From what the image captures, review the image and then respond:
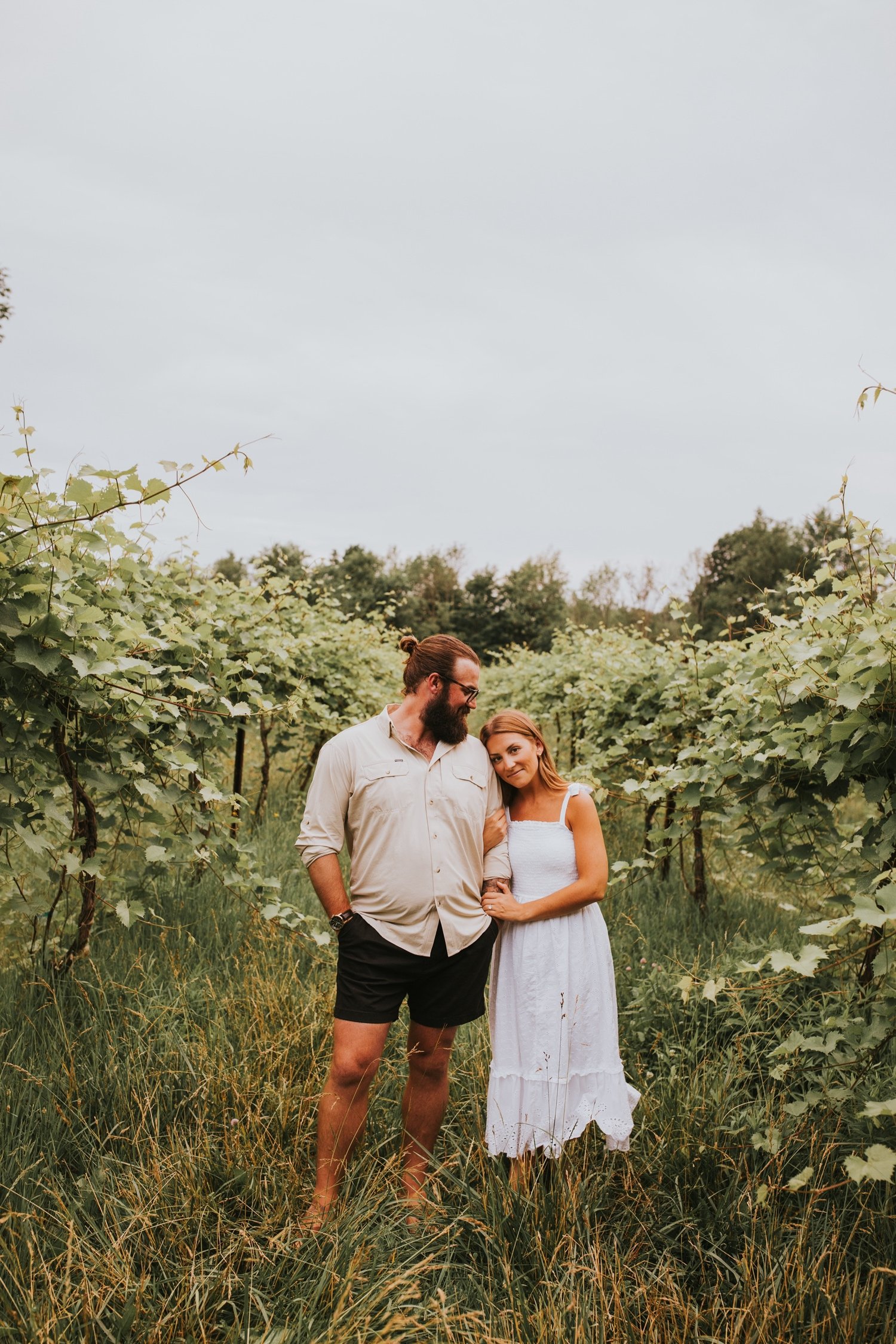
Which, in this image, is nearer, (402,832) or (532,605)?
(402,832)

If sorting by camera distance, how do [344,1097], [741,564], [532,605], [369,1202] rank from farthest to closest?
1. [532,605]
2. [741,564]
3. [344,1097]
4. [369,1202]

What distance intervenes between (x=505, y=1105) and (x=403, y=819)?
99 centimetres

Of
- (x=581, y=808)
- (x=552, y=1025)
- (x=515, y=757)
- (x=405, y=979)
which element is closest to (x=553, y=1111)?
(x=552, y=1025)

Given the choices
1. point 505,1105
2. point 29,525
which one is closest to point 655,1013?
point 505,1105

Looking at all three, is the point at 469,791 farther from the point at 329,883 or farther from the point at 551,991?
the point at 551,991

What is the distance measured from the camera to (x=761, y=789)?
334cm

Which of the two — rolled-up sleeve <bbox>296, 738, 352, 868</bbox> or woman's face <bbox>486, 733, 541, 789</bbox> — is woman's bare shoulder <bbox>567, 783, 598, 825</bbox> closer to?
woman's face <bbox>486, 733, 541, 789</bbox>

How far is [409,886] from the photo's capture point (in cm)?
273

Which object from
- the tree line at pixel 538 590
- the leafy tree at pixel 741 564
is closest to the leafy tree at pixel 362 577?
the tree line at pixel 538 590

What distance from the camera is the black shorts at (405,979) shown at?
272 cm

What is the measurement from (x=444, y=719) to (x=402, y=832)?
0.41 meters

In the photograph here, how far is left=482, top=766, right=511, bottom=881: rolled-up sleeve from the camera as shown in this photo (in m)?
2.88

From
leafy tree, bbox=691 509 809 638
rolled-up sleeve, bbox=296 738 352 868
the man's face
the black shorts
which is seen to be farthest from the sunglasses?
leafy tree, bbox=691 509 809 638

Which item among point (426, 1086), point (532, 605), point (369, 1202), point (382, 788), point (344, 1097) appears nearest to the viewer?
point (369, 1202)
